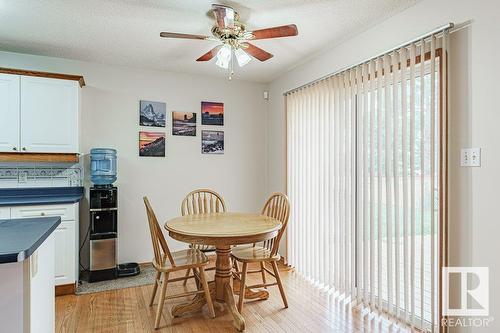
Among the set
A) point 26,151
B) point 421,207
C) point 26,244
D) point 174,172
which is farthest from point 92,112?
point 421,207

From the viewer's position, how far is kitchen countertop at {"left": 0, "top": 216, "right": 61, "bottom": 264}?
106cm

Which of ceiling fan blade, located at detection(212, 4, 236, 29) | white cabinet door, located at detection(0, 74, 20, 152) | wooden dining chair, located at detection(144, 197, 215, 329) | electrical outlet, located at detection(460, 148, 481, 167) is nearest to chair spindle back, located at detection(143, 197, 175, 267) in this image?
wooden dining chair, located at detection(144, 197, 215, 329)

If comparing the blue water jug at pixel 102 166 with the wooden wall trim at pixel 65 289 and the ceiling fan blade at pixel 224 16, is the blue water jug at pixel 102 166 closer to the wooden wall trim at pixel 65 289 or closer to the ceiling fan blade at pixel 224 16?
the wooden wall trim at pixel 65 289

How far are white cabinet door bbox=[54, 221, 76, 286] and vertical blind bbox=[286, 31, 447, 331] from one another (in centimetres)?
247

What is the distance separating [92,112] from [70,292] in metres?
2.02

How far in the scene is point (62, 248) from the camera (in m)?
2.96

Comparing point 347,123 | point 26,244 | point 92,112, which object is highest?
point 92,112

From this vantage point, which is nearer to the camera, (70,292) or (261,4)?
(261,4)

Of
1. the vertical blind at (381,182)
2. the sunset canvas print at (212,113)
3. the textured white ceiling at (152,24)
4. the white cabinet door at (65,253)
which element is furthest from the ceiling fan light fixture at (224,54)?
the white cabinet door at (65,253)

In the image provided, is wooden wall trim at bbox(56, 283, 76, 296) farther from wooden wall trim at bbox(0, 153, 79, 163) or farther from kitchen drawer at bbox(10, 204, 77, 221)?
wooden wall trim at bbox(0, 153, 79, 163)

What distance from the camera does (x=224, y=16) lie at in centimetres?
229

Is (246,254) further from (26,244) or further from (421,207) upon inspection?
(26,244)

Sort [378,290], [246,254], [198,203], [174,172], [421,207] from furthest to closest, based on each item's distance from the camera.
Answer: [174,172]
[198,203]
[246,254]
[378,290]
[421,207]

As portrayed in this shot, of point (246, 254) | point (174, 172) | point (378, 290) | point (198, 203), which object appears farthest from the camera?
point (174, 172)
